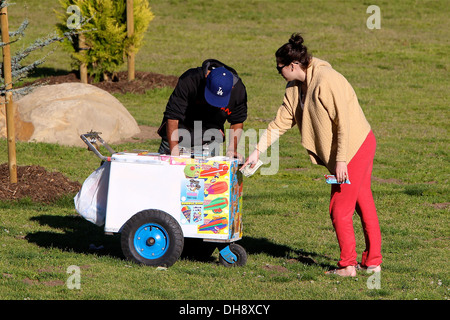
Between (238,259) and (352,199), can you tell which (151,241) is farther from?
(352,199)

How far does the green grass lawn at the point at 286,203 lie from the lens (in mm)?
5848

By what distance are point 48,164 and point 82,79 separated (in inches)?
290

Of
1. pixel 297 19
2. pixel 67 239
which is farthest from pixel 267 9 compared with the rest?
pixel 67 239

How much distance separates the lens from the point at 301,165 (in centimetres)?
1233

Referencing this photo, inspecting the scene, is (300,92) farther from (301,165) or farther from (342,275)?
(301,165)

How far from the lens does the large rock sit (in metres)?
12.7

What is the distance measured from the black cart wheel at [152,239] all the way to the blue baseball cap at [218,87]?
109cm

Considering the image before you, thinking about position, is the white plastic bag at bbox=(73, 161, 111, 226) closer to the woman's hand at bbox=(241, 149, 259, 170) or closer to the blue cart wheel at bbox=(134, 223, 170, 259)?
the blue cart wheel at bbox=(134, 223, 170, 259)

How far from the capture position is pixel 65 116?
1281 cm

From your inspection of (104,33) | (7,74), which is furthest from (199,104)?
(104,33)

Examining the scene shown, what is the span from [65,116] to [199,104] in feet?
21.9

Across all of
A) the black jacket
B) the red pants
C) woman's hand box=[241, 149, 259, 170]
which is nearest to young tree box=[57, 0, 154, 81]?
the black jacket

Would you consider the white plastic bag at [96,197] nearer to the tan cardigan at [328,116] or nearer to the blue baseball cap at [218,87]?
the blue baseball cap at [218,87]

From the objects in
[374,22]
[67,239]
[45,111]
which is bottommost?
[67,239]
